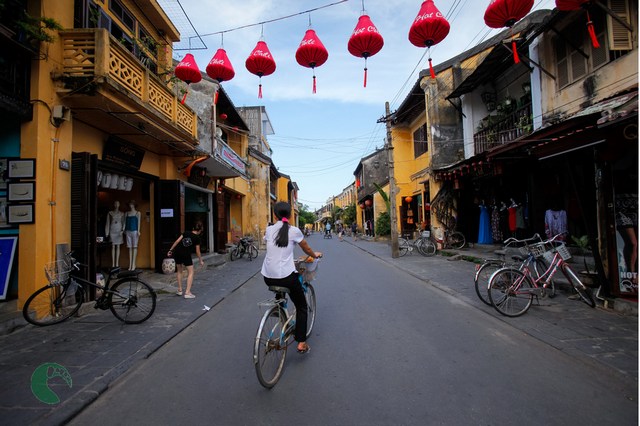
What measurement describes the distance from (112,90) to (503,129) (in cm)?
1229

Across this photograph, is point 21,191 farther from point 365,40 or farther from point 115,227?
point 365,40

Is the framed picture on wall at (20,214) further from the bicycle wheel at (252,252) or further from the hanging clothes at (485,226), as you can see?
the hanging clothes at (485,226)

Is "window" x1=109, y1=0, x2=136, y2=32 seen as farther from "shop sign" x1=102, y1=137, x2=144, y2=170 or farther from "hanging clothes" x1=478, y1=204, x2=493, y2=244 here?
"hanging clothes" x1=478, y1=204, x2=493, y2=244

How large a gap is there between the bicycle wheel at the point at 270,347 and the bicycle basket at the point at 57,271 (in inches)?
162

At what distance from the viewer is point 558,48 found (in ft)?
30.8

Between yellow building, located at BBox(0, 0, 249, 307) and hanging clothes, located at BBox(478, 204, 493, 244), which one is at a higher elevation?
yellow building, located at BBox(0, 0, 249, 307)

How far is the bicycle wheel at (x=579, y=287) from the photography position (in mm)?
5809

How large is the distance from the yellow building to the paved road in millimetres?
3154

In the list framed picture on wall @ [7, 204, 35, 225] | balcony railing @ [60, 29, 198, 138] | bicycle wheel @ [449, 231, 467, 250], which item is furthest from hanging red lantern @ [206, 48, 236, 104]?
bicycle wheel @ [449, 231, 467, 250]

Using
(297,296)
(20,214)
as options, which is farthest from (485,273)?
(20,214)

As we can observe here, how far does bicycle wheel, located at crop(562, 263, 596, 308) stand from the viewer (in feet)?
19.1

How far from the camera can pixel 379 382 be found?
323cm

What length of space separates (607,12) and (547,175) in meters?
4.65

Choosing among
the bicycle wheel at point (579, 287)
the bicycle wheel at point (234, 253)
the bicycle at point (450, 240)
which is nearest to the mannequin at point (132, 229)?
the bicycle wheel at point (234, 253)
